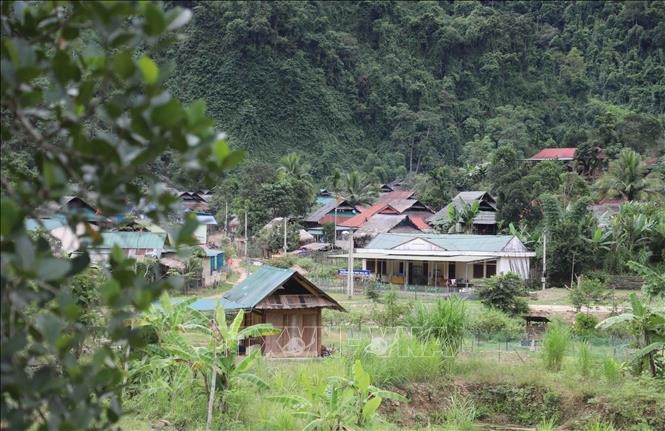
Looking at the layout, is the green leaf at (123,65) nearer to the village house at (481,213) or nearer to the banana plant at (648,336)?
the banana plant at (648,336)

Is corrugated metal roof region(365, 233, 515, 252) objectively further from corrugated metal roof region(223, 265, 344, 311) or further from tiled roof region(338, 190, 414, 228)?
corrugated metal roof region(223, 265, 344, 311)

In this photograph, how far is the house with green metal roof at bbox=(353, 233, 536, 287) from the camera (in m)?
29.4

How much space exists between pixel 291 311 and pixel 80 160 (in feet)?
39.6

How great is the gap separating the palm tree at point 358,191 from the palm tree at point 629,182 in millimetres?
17315

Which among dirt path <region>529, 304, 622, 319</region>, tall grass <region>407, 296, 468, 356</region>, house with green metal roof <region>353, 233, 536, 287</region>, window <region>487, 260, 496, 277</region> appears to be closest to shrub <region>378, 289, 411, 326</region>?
tall grass <region>407, 296, 468, 356</region>

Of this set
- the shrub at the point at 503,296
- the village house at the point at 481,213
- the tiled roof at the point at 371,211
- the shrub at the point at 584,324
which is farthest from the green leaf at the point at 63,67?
the tiled roof at the point at 371,211

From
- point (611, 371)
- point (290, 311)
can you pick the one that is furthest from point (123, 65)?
point (290, 311)

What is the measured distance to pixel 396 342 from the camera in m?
11.6

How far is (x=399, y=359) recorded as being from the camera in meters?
11.4

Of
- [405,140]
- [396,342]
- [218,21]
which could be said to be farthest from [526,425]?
[218,21]

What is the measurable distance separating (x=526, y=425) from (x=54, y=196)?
11.0 metres

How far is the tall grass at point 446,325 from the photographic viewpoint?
39.9 ft

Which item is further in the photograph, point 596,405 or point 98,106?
point 596,405

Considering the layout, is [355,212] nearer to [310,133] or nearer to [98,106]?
[310,133]
